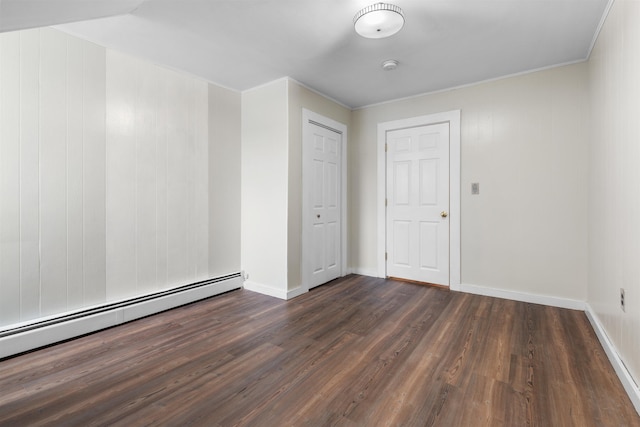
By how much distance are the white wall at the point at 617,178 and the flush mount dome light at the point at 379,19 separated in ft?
4.32

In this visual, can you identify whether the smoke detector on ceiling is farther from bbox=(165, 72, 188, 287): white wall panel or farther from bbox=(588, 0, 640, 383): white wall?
bbox=(165, 72, 188, 287): white wall panel

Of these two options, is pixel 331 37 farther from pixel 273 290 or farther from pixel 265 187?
pixel 273 290

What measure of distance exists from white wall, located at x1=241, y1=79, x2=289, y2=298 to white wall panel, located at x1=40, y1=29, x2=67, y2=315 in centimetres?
182

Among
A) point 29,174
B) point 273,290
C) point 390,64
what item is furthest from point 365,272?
point 29,174

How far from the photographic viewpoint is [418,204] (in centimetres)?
396

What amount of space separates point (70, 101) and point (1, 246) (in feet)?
4.07

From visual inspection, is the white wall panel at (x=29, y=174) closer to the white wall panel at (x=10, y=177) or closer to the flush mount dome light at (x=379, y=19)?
the white wall panel at (x=10, y=177)

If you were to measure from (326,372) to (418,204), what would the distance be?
8.84 ft

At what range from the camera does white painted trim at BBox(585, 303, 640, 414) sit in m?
1.58

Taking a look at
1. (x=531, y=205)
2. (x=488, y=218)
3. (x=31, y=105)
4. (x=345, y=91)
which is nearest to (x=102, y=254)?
(x=31, y=105)

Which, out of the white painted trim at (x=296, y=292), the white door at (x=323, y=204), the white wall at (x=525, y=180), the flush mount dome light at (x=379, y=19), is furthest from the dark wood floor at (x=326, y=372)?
the flush mount dome light at (x=379, y=19)

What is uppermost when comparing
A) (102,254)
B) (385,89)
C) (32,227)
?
(385,89)

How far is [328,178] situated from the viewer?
4070 millimetres

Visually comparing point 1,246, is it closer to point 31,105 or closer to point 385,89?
point 31,105
